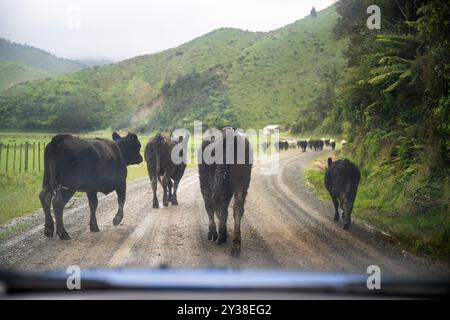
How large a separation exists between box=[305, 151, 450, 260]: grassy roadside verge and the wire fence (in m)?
5.57

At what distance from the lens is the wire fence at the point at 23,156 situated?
6.30 metres

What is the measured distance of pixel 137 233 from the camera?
628 cm

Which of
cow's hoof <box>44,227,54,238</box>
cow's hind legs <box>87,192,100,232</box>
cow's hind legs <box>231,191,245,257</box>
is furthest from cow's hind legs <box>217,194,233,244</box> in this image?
cow's hoof <box>44,227,54,238</box>

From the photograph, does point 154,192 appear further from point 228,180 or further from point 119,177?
point 228,180

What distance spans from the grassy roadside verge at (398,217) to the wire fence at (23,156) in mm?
5572

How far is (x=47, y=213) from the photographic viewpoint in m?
6.33

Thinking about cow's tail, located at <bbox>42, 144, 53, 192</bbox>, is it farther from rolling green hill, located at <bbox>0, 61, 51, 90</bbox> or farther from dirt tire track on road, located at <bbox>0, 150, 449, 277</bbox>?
rolling green hill, located at <bbox>0, 61, 51, 90</bbox>

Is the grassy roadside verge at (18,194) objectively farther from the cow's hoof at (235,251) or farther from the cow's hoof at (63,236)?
the cow's hoof at (235,251)

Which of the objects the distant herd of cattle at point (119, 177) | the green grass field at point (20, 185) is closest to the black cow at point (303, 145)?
the distant herd of cattle at point (119, 177)

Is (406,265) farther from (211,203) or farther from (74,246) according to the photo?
(74,246)

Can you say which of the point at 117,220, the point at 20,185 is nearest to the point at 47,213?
the point at 117,220

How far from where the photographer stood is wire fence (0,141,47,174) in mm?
6301
